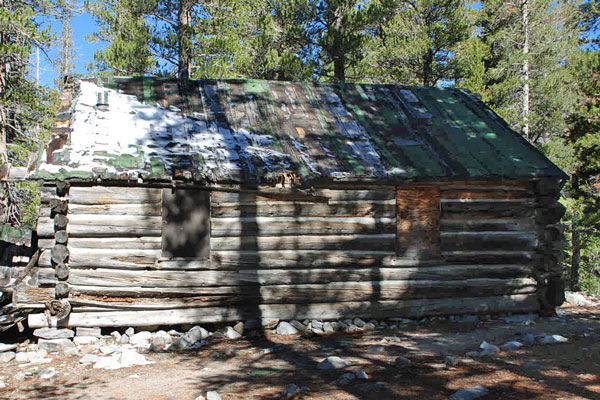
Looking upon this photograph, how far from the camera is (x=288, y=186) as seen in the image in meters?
9.71

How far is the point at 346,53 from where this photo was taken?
20.9 metres

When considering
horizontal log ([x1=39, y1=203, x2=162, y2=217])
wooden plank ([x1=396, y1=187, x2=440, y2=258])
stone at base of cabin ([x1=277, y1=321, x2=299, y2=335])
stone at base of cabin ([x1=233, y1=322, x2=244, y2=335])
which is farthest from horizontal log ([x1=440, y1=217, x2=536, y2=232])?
horizontal log ([x1=39, y1=203, x2=162, y2=217])

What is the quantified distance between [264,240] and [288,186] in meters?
1.04

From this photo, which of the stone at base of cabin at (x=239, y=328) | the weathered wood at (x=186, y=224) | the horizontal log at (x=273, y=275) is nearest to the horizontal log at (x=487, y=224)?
the horizontal log at (x=273, y=275)

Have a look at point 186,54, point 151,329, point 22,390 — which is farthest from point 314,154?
point 186,54

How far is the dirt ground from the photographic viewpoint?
19.2 feet

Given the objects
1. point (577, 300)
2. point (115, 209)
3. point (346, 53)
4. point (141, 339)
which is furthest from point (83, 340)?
point (346, 53)

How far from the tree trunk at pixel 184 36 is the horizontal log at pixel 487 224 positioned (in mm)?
11429

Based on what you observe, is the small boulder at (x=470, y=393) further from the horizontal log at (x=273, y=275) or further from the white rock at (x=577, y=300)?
the white rock at (x=577, y=300)

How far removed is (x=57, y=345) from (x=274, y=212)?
13.3 ft

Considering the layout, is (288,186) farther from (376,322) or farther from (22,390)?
(22,390)

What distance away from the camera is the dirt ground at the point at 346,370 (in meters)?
5.87

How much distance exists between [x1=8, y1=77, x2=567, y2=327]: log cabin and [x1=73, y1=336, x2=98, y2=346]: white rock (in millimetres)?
228

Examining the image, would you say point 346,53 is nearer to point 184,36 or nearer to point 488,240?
point 184,36
